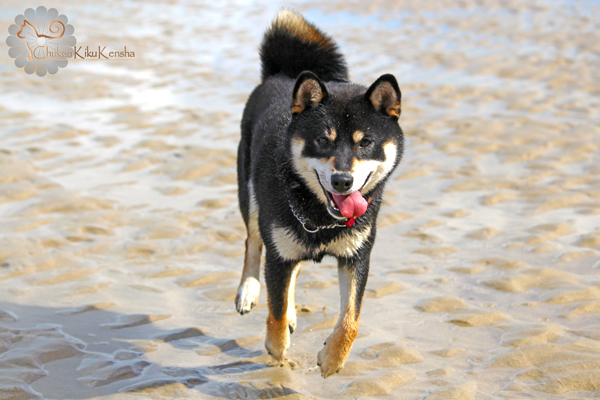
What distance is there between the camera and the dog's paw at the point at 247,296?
3.92 meters

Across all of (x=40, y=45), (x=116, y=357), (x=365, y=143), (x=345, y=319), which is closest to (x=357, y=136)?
(x=365, y=143)

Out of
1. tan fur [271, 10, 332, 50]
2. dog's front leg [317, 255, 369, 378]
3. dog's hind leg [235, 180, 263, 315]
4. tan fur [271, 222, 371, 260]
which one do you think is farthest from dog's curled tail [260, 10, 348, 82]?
dog's front leg [317, 255, 369, 378]

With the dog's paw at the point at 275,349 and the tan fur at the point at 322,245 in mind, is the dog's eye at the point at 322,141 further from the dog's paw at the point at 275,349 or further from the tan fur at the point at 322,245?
the dog's paw at the point at 275,349

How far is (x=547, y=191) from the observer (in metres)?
5.73

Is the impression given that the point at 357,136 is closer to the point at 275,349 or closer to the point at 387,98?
the point at 387,98

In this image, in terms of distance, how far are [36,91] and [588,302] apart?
26.3 feet

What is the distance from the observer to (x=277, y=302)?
3.40 metres

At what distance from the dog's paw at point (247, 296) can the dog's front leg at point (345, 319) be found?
75 cm

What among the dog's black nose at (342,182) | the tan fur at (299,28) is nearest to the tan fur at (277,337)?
the dog's black nose at (342,182)

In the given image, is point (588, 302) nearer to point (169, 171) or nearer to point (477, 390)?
point (477, 390)

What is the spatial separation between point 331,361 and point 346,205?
0.80 m

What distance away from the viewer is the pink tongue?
3.04 meters

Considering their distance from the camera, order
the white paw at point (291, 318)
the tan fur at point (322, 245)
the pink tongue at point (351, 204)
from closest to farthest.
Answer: the pink tongue at point (351, 204), the tan fur at point (322, 245), the white paw at point (291, 318)

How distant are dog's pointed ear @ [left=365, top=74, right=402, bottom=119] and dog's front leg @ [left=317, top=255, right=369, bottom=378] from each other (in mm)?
779
